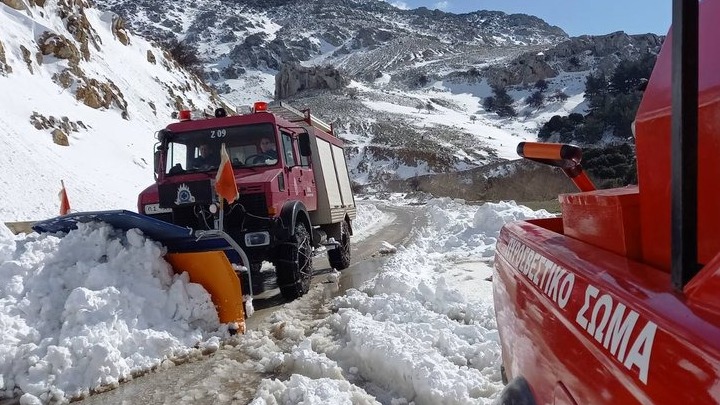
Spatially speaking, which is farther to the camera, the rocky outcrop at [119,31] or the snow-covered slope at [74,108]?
the rocky outcrop at [119,31]

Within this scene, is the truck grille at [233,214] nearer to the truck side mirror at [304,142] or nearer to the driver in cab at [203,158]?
the driver in cab at [203,158]

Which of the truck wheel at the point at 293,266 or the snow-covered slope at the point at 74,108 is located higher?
the snow-covered slope at the point at 74,108

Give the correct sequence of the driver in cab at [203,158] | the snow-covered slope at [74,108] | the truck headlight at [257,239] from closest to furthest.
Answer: the truck headlight at [257,239]
the driver in cab at [203,158]
the snow-covered slope at [74,108]

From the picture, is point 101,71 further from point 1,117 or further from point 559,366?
point 559,366

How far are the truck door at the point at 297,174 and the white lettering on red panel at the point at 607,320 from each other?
588 centimetres

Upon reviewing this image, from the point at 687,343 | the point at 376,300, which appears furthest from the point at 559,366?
the point at 376,300

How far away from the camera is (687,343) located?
39.9 inches

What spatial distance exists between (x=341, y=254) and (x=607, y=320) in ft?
27.3

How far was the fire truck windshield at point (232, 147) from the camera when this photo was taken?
24.5 ft

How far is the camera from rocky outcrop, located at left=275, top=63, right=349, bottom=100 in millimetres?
97875

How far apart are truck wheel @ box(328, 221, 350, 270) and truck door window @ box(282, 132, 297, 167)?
81.1 inches

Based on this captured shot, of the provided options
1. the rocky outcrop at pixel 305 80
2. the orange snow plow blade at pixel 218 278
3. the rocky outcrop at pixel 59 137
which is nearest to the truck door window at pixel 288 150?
the orange snow plow blade at pixel 218 278

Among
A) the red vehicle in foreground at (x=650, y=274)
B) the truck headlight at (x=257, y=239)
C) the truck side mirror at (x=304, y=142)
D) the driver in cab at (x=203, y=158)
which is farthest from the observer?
the truck side mirror at (x=304, y=142)

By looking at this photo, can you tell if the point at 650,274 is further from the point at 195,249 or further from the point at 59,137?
the point at 59,137
